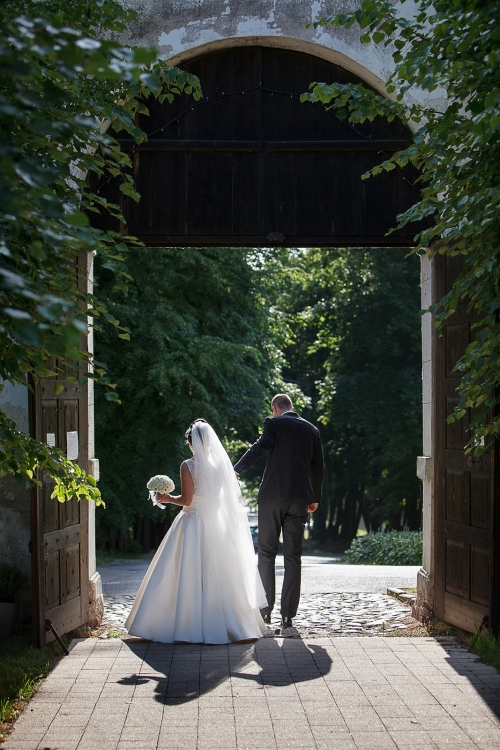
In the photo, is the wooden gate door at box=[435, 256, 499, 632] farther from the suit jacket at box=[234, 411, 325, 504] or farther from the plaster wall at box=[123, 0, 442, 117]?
the plaster wall at box=[123, 0, 442, 117]

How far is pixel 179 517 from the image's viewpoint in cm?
838

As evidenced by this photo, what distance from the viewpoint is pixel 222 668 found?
683 cm

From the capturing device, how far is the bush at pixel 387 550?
775 inches

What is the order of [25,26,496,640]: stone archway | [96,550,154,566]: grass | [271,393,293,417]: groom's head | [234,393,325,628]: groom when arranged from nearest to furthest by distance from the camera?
[234,393,325,628]: groom, [25,26,496,640]: stone archway, [271,393,293,417]: groom's head, [96,550,154,566]: grass

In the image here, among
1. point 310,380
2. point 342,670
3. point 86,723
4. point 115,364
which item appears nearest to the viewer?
point 86,723

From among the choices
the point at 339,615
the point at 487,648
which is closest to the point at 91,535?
the point at 339,615

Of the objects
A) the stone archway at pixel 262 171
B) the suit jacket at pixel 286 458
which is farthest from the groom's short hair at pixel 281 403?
the stone archway at pixel 262 171

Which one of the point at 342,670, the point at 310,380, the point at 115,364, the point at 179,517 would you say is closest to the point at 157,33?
the point at 179,517

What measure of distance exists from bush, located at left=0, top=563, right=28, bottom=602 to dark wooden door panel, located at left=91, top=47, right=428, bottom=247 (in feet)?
11.0

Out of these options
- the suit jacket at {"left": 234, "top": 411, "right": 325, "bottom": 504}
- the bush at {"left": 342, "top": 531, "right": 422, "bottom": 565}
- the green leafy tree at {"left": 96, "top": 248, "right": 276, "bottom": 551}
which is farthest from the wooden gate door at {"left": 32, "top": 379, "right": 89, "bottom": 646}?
the bush at {"left": 342, "top": 531, "right": 422, "bottom": 565}

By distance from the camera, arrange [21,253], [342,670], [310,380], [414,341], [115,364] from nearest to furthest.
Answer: [21,253]
[342,670]
[115,364]
[414,341]
[310,380]

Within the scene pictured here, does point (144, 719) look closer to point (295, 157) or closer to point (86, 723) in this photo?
point (86, 723)

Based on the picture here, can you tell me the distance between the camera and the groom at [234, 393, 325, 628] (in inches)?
342

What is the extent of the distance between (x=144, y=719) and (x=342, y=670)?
1818 mm
